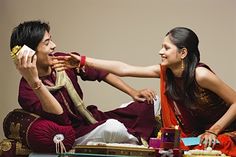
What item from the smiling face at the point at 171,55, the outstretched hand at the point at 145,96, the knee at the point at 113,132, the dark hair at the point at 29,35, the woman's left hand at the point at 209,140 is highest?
the dark hair at the point at 29,35

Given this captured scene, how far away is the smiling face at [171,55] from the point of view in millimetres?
2168

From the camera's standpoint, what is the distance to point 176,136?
1.60 meters

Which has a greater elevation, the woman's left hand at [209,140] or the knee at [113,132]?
the knee at [113,132]

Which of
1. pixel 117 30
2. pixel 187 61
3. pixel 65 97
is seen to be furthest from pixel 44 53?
pixel 117 30

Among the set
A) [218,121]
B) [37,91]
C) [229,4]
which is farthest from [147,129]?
[229,4]

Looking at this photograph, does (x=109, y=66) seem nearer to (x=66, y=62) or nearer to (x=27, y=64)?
(x=66, y=62)

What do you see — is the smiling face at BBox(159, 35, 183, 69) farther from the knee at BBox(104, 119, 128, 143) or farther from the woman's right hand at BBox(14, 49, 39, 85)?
the woman's right hand at BBox(14, 49, 39, 85)

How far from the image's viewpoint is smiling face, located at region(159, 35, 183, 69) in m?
2.17

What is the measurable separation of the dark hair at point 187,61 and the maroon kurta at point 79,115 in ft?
0.66

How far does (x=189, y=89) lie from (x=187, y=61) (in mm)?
141

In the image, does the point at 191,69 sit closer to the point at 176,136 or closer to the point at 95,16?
the point at 176,136

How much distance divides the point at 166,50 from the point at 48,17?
1110 millimetres

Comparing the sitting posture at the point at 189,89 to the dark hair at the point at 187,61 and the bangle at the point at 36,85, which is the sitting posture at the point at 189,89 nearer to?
the dark hair at the point at 187,61

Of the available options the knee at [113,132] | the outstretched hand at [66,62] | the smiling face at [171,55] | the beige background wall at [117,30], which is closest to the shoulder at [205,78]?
the smiling face at [171,55]
